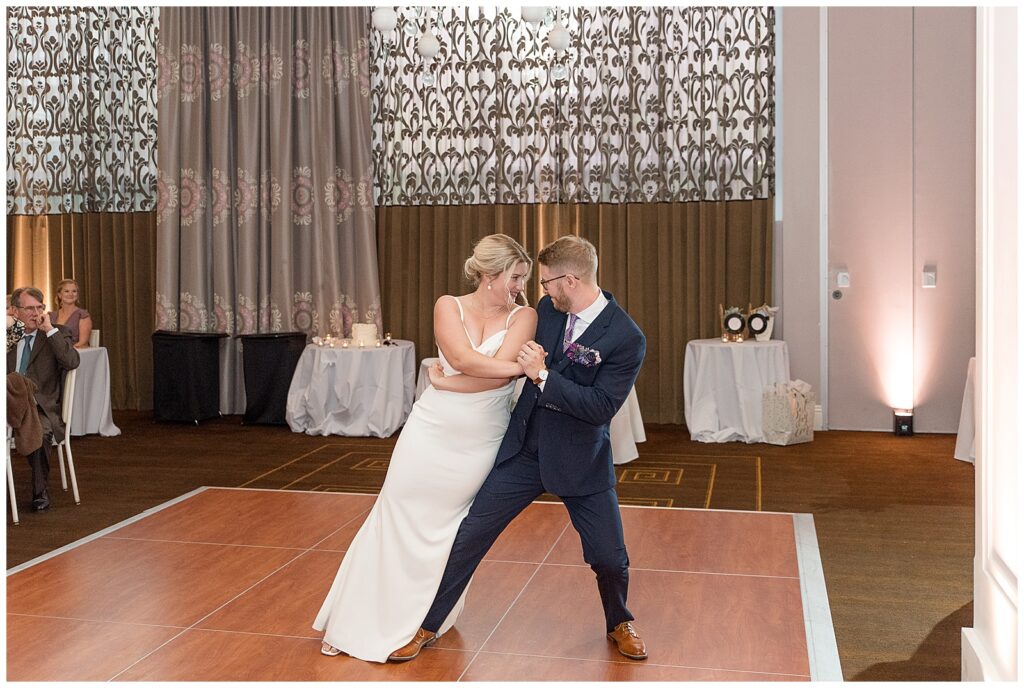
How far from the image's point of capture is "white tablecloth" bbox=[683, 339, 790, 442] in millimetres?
7617

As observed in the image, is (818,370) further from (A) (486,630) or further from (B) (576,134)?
(A) (486,630)

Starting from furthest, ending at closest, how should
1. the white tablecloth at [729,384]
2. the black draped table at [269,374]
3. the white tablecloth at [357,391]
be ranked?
the black draped table at [269,374]
the white tablecloth at [357,391]
the white tablecloth at [729,384]

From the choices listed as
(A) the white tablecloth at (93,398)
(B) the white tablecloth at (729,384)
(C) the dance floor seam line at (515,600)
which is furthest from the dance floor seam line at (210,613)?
(A) the white tablecloth at (93,398)

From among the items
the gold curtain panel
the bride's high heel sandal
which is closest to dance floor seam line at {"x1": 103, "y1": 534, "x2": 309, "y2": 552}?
the bride's high heel sandal

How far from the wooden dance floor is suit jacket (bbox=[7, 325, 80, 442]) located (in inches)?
32.9

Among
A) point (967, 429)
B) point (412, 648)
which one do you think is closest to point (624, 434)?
point (967, 429)

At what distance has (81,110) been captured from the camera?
31.6 feet

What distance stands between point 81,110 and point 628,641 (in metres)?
8.24

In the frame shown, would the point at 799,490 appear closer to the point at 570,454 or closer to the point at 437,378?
the point at 570,454

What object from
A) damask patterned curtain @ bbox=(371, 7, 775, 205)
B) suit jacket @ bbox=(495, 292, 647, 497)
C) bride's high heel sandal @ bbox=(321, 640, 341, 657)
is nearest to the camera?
suit jacket @ bbox=(495, 292, 647, 497)

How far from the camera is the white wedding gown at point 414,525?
3.44 metres

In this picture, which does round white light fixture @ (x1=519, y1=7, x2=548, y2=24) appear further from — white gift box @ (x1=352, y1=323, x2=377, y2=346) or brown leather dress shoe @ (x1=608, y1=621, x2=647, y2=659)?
brown leather dress shoe @ (x1=608, y1=621, x2=647, y2=659)

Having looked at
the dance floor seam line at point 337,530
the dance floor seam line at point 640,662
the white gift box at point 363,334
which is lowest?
the dance floor seam line at point 640,662

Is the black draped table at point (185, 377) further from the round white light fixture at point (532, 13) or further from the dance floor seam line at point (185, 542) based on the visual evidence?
the round white light fixture at point (532, 13)
